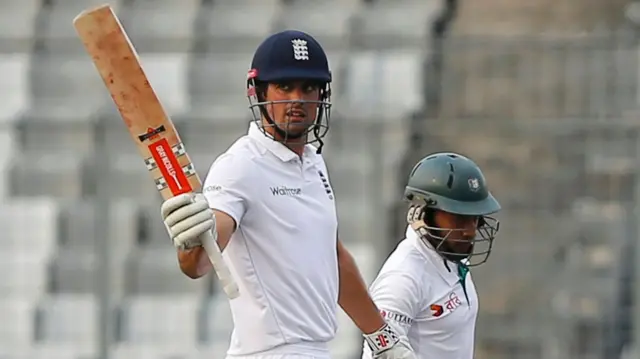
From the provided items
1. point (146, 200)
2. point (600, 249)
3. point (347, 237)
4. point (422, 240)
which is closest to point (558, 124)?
point (600, 249)

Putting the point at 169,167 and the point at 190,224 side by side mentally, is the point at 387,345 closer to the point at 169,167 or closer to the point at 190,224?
the point at 169,167

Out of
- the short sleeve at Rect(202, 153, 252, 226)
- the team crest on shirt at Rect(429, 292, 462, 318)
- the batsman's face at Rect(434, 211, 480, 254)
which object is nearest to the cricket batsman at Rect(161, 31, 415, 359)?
the short sleeve at Rect(202, 153, 252, 226)

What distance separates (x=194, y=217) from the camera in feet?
10.9

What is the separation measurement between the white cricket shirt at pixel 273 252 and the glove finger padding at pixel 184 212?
0.27 metres

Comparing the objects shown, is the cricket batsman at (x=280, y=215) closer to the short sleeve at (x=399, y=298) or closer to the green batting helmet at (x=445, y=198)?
the short sleeve at (x=399, y=298)

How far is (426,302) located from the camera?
4.44 meters

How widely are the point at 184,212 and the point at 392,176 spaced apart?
5.05 m

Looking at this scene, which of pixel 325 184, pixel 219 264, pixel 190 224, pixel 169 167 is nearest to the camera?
pixel 190 224

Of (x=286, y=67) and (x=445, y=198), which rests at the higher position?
(x=286, y=67)

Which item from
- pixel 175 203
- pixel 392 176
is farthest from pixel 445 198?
pixel 392 176

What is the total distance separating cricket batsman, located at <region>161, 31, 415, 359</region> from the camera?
369 centimetres

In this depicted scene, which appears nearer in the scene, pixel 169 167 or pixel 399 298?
pixel 169 167

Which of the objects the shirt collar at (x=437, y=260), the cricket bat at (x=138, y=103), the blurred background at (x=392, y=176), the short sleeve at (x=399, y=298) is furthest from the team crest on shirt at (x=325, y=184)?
the blurred background at (x=392, y=176)

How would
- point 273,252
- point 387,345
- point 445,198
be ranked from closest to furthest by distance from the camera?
point 273,252
point 387,345
point 445,198
